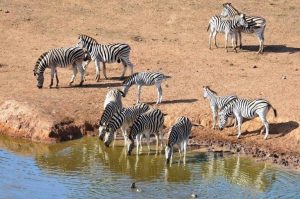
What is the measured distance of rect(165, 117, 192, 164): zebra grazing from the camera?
17.2 metres

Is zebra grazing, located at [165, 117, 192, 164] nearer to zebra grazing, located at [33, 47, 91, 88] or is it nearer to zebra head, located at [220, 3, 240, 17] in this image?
zebra grazing, located at [33, 47, 91, 88]

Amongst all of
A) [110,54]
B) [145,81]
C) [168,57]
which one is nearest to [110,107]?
[145,81]

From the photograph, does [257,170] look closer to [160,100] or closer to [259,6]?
[160,100]

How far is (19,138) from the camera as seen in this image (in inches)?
778

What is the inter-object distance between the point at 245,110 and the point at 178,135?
2.69 meters

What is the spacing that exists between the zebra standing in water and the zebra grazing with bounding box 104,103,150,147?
525 mm

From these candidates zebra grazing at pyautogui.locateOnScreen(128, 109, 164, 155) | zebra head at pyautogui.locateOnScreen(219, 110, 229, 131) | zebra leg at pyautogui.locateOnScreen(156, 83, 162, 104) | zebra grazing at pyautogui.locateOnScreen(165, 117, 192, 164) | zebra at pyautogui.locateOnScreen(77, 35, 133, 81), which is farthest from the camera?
zebra at pyautogui.locateOnScreen(77, 35, 133, 81)

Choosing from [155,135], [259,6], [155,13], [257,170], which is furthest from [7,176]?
[259,6]

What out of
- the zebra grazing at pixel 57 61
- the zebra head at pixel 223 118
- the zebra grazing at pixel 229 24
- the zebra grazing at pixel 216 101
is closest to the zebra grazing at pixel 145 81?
the zebra grazing at pixel 216 101

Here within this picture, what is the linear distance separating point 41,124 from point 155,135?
122 inches

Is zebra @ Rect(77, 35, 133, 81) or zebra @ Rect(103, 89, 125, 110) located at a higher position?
zebra @ Rect(77, 35, 133, 81)

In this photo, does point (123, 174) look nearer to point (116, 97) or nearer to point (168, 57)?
point (116, 97)

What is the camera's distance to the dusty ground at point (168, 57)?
67.9 ft

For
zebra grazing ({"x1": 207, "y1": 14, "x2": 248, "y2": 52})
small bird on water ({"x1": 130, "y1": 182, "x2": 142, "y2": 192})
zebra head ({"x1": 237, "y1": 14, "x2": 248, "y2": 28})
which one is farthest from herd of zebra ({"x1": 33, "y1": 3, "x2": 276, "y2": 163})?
zebra head ({"x1": 237, "y1": 14, "x2": 248, "y2": 28})
